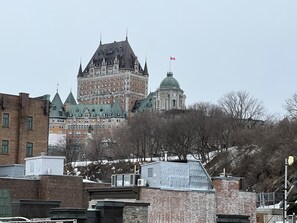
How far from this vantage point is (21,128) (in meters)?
53.2

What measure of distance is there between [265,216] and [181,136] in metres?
72.6

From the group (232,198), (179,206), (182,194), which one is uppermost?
(182,194)

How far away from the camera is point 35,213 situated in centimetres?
2188

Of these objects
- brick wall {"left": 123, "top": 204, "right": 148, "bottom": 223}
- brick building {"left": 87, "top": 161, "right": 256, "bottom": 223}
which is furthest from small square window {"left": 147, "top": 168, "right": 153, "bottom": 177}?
brick wall {"left": 123, "top": 204, "right": 148, "bottom": 223}

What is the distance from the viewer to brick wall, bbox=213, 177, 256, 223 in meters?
29.5

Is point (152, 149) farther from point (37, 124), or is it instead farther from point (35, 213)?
point (35, 213)

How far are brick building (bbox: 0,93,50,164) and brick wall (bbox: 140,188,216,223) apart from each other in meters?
28.0

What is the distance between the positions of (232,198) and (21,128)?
28.5 metres

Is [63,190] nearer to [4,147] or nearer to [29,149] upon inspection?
[4,147]

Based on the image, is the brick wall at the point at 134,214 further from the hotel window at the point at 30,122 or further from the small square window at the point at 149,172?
the hotel window at the point at 30,122

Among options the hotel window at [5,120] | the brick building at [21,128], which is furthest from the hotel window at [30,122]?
the hotel window at [5,120]

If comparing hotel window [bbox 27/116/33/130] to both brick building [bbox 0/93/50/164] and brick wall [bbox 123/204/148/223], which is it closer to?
brick building [bbox 0/93/50/164]

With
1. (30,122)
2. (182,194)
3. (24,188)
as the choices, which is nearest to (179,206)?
(182,194)

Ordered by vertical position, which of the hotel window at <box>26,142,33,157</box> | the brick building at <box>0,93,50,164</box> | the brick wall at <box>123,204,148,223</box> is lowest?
the brick wall at <box>123,204,148,223</box>
